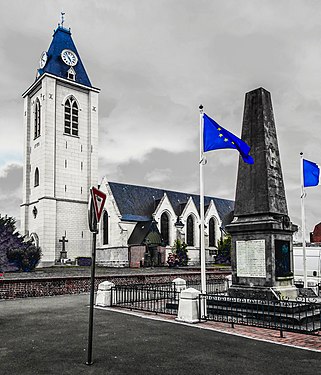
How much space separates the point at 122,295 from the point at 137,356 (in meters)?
8.82

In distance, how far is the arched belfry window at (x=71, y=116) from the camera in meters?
53.7

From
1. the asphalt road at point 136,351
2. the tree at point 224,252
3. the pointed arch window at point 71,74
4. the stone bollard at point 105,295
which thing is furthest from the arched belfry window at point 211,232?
the asphalt road at point 136,351

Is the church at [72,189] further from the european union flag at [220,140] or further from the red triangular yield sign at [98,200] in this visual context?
the red triangular yield sign at [98,200]

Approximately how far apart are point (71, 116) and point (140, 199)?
14.8 meters

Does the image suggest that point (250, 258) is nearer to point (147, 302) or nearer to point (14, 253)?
point (147, 302)

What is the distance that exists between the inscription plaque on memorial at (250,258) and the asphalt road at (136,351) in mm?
3345

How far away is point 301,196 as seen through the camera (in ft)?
61.7

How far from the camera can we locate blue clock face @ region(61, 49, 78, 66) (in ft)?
180

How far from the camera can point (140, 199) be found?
57.9m

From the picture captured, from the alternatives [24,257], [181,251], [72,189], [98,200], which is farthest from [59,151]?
[98,200]

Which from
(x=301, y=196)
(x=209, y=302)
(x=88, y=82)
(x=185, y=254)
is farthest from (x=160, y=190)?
(x=209, y=302)

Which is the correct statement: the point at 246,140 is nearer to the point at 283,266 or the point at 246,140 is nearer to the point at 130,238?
the point at 283,266

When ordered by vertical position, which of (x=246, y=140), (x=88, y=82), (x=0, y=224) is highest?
(x=88, y=82)

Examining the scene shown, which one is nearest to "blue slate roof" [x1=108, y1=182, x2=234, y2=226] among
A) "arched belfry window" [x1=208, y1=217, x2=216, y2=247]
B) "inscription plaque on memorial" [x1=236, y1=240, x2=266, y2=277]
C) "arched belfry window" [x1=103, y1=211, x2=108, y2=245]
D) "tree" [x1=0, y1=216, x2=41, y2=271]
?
"arched belfry window" [x1=103, y1=211, x2=108, y2=245]
